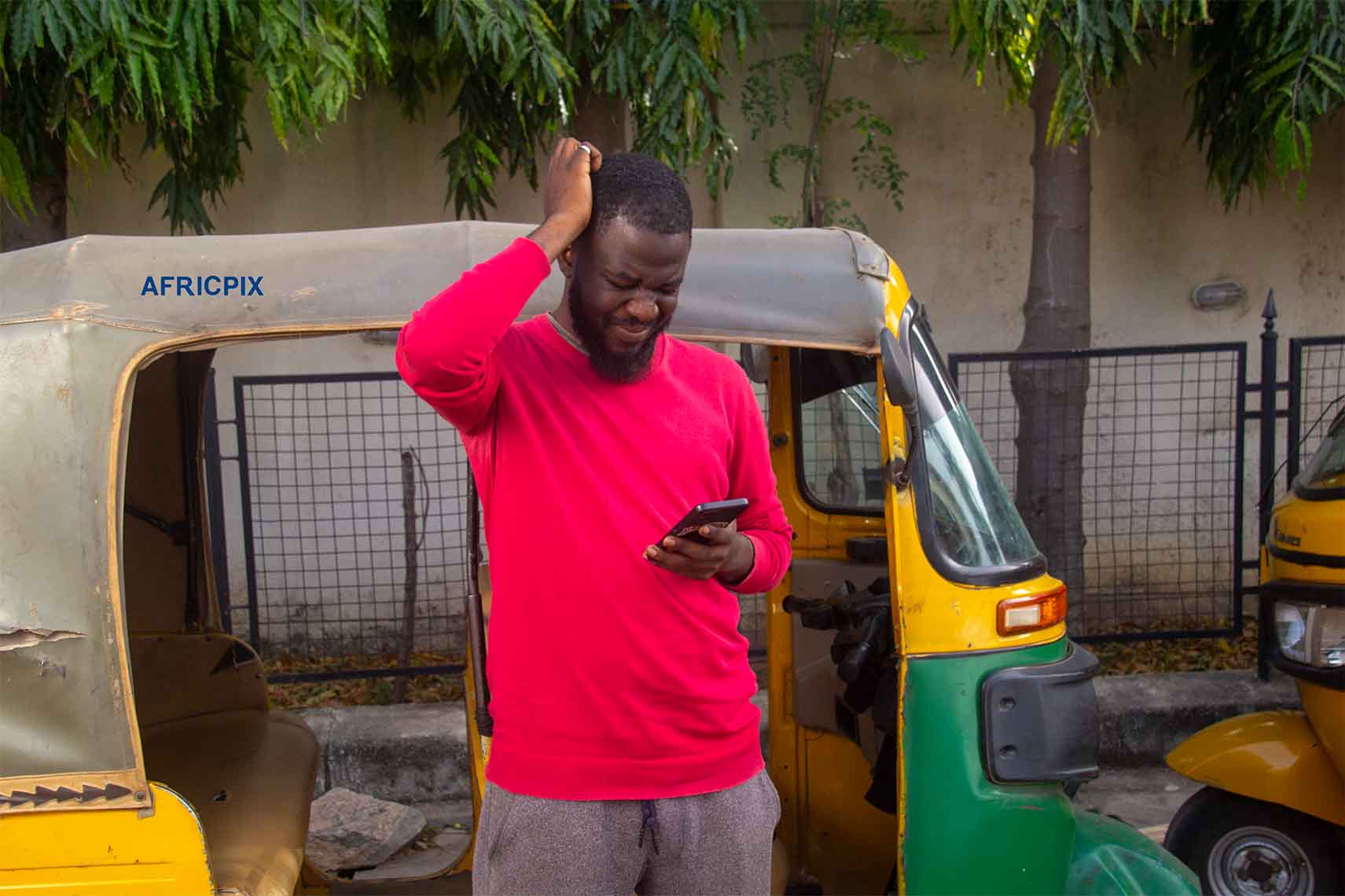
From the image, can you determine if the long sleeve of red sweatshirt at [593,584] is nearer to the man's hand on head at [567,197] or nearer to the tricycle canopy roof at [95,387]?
the man's hand on head at [567,197]

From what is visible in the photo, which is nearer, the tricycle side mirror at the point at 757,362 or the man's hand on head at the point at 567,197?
the man's hand on head at the point at 567,197

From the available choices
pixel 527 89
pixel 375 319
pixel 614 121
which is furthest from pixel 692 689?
pixel 614 121

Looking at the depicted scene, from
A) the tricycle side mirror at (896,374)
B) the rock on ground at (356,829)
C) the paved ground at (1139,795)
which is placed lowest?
the paved ground at (1139,795)

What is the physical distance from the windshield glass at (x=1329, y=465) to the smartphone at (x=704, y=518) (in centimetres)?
286

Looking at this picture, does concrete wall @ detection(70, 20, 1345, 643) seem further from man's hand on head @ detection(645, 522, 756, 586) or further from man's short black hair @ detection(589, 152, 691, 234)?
man's hand on head @ detection(645, 522, 756, 586)

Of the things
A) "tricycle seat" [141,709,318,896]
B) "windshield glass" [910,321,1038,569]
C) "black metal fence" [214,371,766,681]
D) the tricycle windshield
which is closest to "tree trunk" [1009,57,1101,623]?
"black metal fence" [214,371,766,681]

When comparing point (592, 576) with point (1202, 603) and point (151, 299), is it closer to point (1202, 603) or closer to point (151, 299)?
point (151, 299)

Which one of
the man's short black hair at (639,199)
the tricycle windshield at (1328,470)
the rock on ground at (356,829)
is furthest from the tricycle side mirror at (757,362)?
the rock on ground at (356,829)

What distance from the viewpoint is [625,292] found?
2.05 metres

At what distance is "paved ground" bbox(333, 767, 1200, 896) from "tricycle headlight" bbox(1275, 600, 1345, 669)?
4.54 ft

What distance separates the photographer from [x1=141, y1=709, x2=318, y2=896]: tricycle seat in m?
2.92

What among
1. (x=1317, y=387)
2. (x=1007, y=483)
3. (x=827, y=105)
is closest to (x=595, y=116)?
(x=827, y=105)

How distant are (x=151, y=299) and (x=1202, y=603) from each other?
241 inches

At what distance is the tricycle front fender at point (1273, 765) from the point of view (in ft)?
12.6
